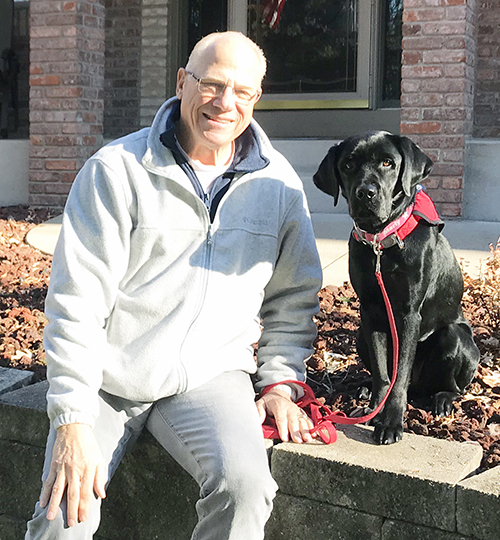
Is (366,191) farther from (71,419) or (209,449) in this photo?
(71,419)

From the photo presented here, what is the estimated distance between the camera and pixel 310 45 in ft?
32.4

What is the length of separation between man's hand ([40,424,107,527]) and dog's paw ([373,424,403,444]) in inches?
35.8

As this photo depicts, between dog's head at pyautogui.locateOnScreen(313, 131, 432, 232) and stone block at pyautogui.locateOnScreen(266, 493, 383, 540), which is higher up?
dog's head at pyautogui.locateOnScreen(313, 131, 432, 232)

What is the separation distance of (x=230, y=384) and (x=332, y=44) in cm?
792

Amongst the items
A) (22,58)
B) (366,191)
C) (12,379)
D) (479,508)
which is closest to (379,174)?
(366,191)

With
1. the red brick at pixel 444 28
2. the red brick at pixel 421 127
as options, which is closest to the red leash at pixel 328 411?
the red brick at pixel 421 127

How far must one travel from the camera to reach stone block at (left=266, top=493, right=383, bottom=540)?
2400 millimetres

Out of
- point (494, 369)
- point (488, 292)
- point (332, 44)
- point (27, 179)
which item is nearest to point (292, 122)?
point (332, 44)

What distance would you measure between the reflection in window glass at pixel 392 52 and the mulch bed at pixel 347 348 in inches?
190

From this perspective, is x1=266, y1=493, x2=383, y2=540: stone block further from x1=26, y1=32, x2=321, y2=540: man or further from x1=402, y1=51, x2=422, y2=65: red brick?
x1=402, y1=51, x2=422, y2=65: red brick

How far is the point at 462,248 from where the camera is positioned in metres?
5.74

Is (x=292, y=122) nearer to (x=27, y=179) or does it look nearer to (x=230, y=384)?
(x=27, y=179)

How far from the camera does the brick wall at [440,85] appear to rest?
21.9 feet

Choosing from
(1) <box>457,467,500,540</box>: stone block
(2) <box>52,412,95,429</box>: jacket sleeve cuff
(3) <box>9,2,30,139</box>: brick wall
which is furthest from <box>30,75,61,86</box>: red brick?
(1) <box>457,467,500,540</box>: stone block
